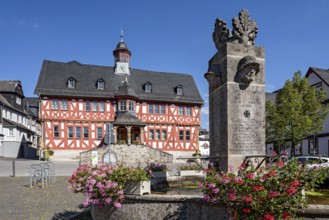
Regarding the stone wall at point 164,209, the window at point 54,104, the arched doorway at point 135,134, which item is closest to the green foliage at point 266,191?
the stone wall at point 164,209

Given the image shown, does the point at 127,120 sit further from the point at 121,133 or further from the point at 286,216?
the point at 286,216

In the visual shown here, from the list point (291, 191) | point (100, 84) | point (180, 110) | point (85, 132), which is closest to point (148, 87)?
point (180, 110)

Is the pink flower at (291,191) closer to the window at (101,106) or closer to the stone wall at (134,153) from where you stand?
the stone wall at (134,153)

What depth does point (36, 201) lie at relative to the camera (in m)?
11.2

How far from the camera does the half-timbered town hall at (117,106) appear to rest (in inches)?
1372

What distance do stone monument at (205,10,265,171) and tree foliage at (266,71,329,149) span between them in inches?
671

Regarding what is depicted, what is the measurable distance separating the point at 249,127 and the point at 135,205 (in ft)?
13.2

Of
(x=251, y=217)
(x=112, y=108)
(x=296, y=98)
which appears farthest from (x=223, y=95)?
(x=112, y=108)

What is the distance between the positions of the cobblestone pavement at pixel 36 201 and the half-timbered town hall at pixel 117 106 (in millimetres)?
19236

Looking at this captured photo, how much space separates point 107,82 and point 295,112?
22.7m

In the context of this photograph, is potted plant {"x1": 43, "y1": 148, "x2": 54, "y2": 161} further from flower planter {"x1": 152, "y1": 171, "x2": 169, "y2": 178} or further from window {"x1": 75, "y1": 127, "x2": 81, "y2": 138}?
flower planter {"x1": 152, "y1": 171, "x2": 169, "y2": 178}

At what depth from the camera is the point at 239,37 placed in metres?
9.05

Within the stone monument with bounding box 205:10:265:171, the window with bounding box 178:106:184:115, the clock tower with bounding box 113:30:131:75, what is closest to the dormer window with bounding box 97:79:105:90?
the clock tower with bounding box 113:30:131:75

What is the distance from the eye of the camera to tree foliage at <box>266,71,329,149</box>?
2453 centimetres
